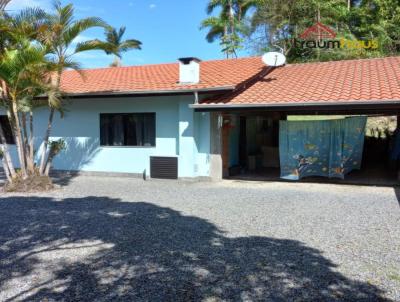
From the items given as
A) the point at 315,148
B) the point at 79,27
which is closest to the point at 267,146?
the point at 315,148

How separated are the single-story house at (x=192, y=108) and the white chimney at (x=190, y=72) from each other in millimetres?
32

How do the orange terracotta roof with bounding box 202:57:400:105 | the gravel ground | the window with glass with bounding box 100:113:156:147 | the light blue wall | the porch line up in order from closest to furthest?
the gravel ground → the orange terracotta roof with bounding box 202:57:400:105 → the porch → the window with glass with bounding box 100:113:156:147 → the light blue wall

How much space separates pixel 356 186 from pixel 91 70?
13.1 metres

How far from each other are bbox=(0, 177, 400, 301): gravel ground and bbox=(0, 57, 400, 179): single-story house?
2.60 metres

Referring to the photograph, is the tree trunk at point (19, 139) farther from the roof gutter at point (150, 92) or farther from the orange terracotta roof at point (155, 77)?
the orange terracotta roof at point (155, 77)

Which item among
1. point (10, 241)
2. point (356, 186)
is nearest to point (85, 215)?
point (10, 241)

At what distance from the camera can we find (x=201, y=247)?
5594mm

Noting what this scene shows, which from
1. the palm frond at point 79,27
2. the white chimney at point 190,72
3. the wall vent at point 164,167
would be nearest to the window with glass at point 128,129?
the wall vent at point 164,167

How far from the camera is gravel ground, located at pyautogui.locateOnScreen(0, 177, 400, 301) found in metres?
4.16

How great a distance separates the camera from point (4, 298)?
3.98m

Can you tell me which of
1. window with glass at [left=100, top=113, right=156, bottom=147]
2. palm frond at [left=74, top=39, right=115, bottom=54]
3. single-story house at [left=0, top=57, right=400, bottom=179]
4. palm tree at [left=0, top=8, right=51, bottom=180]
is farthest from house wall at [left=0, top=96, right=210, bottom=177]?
palm tree at [left=0, top=8, right=51, bottom=180]

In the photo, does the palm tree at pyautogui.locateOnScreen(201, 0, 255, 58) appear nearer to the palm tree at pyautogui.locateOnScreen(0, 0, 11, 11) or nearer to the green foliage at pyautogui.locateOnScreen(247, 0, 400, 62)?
the green foliage at pyautogui.locateOnScreen(247, 0, 400, 62)

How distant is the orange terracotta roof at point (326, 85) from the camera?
415 inches

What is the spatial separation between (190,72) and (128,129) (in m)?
2.96
